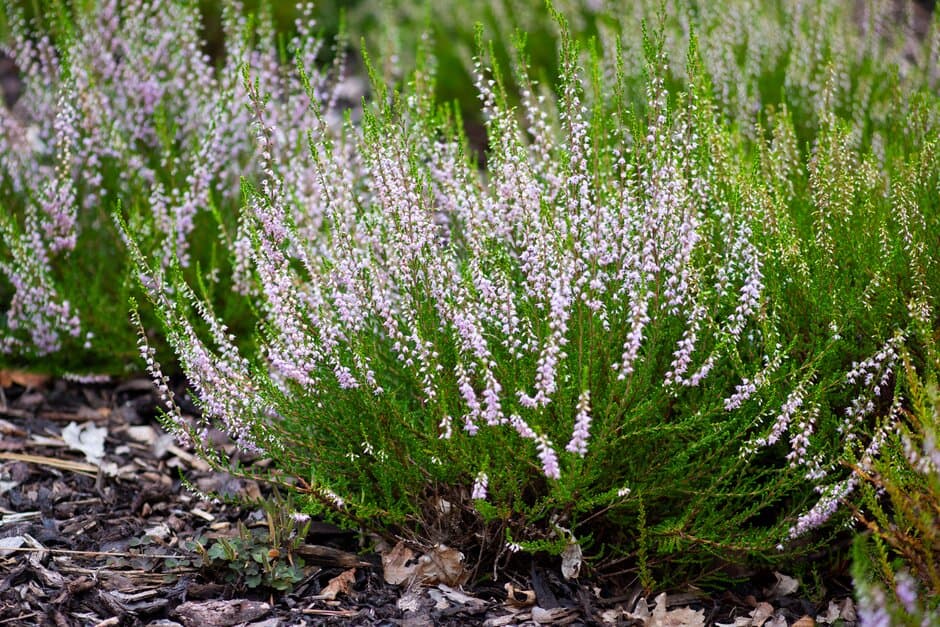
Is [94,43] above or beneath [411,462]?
above

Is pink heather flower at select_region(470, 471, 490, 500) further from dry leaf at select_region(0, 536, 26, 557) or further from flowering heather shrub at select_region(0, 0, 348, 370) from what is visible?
flowering heather shrub at select_region(0, 0, 348, 370)

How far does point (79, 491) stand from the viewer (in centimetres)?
335

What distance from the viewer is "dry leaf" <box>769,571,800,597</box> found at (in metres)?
2.82

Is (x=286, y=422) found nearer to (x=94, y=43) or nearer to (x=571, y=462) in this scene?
(x=571, y=462)

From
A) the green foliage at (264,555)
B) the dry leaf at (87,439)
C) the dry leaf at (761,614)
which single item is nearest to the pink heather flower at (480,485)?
the green foliage at (264,555)

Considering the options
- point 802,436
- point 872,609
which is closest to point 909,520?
point 802,436

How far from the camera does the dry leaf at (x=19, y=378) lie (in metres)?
4.05

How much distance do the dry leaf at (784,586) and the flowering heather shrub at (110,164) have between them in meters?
2.27

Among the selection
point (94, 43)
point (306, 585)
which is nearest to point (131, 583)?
point (306, 585)

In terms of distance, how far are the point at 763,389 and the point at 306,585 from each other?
4.66 feet

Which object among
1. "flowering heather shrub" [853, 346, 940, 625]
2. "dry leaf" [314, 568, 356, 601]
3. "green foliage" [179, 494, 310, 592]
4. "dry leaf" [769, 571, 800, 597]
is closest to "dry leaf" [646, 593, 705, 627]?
"dry leaf" [769, 571, 800, 597]

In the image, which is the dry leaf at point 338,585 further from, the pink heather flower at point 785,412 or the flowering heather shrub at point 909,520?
the flowering heather shrub at point 909,520

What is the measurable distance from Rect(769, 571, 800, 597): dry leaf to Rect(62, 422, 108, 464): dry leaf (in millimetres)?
2420

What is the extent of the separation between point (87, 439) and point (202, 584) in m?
1.20
